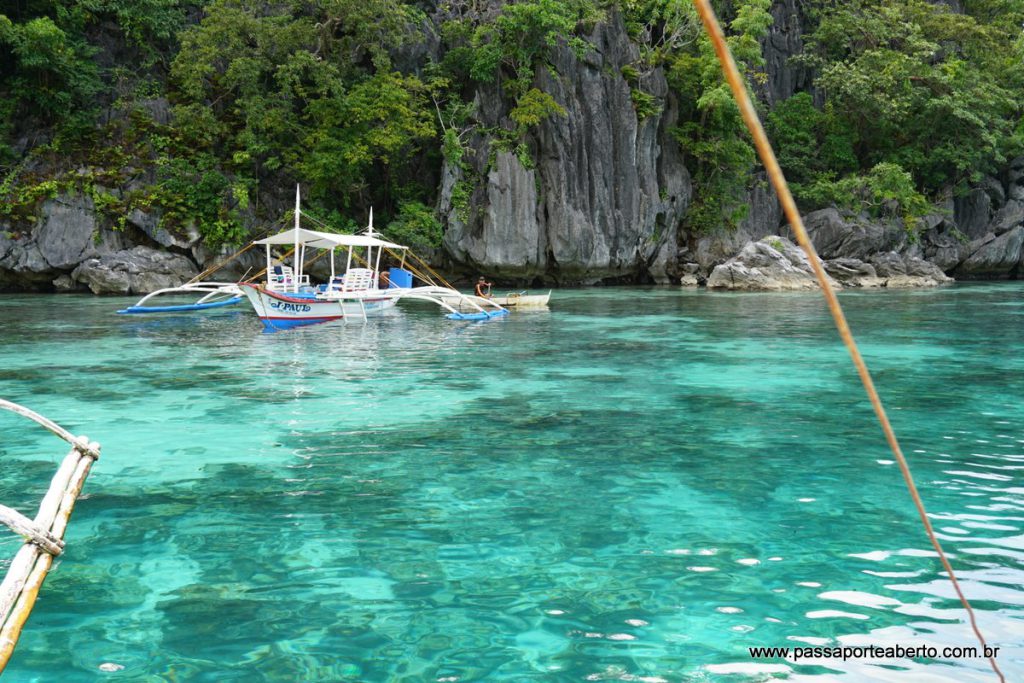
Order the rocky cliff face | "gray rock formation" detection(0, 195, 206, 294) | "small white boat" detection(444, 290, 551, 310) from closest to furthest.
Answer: "small white boat" detection(444, 290, 551, 310)
"gray rock formation" detection(0, 195, 206, 294)
the rocky cliff face

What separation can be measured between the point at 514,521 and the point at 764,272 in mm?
30428

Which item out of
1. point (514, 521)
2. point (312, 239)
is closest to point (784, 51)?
point (312, 239)

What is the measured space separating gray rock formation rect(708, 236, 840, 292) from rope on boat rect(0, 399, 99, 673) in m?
31.2

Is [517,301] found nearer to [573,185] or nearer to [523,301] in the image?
[523,301]

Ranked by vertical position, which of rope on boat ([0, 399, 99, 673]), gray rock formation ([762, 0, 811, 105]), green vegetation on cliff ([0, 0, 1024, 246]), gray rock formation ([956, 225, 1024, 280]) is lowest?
rope on boat ([0, 399, 99, 673])

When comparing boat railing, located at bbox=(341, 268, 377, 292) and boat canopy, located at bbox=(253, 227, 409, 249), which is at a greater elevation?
boat canopy, located at bbox=(253, 227, 409, 249)

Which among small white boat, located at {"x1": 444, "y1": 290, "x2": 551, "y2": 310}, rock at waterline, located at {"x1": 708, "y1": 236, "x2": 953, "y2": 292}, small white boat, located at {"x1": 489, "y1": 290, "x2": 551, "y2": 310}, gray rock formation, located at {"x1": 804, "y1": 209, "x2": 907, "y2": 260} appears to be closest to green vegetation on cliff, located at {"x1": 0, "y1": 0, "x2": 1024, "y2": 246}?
gray rock formation, located at {"x1": 804, "y1": 209, "x2": 907, "y2": 260}

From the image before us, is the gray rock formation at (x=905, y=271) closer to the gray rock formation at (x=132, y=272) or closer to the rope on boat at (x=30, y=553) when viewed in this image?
the gray rock formation at (x=132, y=272)

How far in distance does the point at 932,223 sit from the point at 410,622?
43.5 m

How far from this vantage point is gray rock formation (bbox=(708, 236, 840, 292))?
109 feet

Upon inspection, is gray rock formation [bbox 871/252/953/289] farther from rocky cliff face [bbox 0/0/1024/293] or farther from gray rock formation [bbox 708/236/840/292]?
gray rock formation [bbox 708/236/840/292]

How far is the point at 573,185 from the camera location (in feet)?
115

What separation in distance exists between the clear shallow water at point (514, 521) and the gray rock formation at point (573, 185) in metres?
22.1

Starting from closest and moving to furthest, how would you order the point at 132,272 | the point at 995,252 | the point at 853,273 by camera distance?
the point at 132,272
the point at 853,273
the point at 995,252
